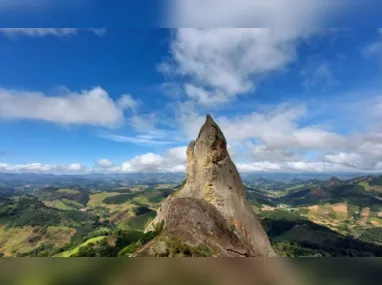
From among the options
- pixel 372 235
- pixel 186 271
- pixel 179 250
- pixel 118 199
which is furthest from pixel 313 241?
pixel 118 199

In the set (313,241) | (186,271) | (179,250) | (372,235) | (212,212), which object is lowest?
(372,235)

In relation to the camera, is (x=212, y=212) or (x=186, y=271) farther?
(x=212, y=212)

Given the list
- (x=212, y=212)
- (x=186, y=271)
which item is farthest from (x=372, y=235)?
(x=186, y=271)

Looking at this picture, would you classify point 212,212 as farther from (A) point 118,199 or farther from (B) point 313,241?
(A) point 118,199

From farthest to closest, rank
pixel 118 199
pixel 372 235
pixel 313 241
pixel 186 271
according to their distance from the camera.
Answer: pixel 118 199 → pixel 372 235 → pixel 313 241 → pixel 186 271

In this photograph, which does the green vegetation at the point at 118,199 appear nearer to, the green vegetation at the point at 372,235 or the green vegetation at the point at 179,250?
the green vegetation at the point at 372,235

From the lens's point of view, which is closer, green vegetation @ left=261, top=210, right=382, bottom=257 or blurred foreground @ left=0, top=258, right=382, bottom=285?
blurred foreground @ left=0, top=258, right=382, bottom=285

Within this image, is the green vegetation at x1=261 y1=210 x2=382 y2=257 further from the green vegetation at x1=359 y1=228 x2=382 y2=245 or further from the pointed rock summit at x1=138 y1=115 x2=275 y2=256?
the pointed rock summit at x1=138 y1=115 x2=275 y2=256

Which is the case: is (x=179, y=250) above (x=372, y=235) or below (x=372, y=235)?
above

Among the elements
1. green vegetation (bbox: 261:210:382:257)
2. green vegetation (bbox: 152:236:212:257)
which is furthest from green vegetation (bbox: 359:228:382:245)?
green vegetation (bbox: 152:236:212:257)

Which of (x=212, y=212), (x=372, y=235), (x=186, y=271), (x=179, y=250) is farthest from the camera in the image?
(x=372, y=235)

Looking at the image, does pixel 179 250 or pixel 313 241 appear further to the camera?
pixel 313 241
